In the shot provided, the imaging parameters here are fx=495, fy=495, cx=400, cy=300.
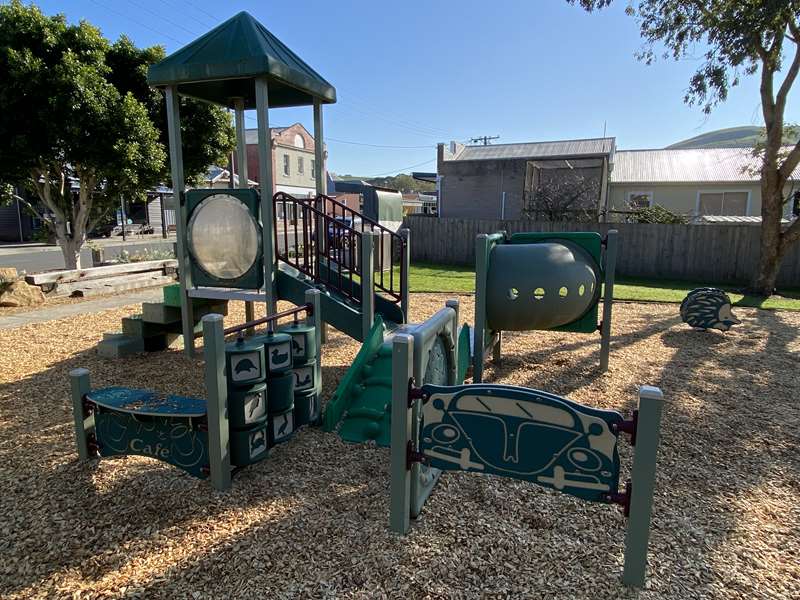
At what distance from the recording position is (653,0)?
1061 centimetres

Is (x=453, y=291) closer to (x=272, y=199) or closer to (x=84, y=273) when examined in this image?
(x=272, y=199)

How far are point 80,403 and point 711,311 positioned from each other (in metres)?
7.81

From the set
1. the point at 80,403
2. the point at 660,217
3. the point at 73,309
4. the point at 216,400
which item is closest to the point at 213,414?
the point at 216,400

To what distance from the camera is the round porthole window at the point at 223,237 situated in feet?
17.4

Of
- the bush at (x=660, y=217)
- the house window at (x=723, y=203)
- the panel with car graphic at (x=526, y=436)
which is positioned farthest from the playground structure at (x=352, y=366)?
the house window at (x=723, y=203)

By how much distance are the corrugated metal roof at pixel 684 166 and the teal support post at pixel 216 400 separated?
2562 centimetres

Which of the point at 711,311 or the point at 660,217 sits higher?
the point at 660,217

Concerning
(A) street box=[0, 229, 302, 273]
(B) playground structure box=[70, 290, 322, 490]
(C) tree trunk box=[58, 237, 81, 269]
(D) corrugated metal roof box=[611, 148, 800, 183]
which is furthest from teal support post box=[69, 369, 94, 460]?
(D) corrugated metal roof box=[611, 148, 800, 183]

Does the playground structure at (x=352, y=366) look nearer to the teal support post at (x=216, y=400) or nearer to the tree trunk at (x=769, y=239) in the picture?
the teal support post at (x=216, y=400)

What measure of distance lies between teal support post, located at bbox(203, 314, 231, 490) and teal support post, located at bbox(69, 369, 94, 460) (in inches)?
39.4

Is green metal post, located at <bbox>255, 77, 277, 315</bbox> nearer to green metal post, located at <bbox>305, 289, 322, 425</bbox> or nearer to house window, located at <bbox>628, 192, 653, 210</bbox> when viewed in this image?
green metal post, located at <bbox>305, 289, 322, 425</bbox>

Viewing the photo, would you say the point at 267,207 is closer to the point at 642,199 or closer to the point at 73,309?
the point at 73,309

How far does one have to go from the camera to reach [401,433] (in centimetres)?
263

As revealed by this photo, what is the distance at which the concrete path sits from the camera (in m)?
7.82
